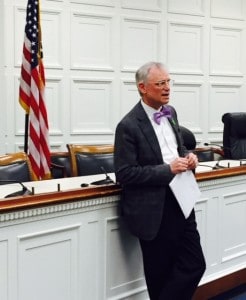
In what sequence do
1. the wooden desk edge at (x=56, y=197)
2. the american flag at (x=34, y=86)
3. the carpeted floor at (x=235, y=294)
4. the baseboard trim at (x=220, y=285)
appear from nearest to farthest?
the wooden desk edge at (x=56, y=197)
the baseboard trim at (x=220, y=285)
the carpeted floor at (x=235, y=294)
the american flag at (x=34, y=86)

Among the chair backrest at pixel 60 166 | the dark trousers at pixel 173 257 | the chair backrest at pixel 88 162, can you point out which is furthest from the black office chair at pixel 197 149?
the dark trousers at pixel 173 257

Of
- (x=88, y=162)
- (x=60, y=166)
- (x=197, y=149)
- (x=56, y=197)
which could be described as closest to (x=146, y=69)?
(x=56, y=197)

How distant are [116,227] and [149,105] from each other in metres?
0.59

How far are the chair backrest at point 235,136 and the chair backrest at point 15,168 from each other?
98.2 inches

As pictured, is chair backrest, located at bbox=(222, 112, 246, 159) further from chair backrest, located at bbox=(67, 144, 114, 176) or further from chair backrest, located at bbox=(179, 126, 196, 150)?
chair backrest, located at bbox=(67, 144, 114, 176)

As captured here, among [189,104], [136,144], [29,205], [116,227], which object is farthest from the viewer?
[189,104]

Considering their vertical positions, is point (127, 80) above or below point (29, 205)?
above

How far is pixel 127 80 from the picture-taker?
5.25 m


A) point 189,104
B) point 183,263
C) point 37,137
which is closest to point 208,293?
point 183,263

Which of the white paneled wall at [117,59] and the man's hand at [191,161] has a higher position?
the white paneled wall at [117,59]

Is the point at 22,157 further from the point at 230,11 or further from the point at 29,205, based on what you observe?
the point at 230,11

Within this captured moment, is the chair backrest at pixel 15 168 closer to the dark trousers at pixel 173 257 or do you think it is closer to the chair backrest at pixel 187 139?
the dark trousers at pixel 173 257

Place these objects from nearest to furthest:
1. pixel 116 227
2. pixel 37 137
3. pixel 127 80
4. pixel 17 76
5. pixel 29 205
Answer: pixel 29 205 < pixel 116 227 < pixel 37 137 < pixel 17 76 < pixel 127 80

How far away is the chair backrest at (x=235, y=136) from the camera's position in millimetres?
4656
